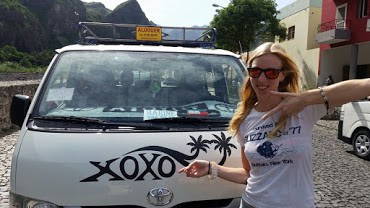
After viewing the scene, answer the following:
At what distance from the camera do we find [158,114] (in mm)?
2959

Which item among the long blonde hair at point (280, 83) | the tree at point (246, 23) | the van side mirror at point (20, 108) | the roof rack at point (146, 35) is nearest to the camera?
the long blonde hair at point (280, 83)

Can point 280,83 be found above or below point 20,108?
above

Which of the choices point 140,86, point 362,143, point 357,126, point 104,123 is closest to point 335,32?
point 357,126

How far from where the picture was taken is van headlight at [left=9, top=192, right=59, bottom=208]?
2.36m

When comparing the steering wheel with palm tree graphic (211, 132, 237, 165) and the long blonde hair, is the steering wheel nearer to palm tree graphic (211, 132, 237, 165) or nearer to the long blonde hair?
palm tree graphic (211, 132, 237, 165)

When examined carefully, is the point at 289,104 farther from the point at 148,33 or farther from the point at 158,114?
the point at 148,33

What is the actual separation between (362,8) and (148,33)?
22153mm

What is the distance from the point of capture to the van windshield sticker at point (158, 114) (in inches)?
115

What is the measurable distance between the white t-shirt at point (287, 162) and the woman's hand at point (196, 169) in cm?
37

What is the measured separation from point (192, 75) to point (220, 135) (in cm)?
90

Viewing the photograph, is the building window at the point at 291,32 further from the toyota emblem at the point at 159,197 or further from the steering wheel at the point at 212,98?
the toyota emblem at the point at 159,197

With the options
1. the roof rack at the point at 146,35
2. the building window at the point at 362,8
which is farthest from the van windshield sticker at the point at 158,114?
the building window at the point at 362,8

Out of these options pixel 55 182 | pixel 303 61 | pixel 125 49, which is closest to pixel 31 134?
pixel 55 182

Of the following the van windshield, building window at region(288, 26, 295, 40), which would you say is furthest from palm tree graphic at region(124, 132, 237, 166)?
building window at region(288, 26, 295, 40)
